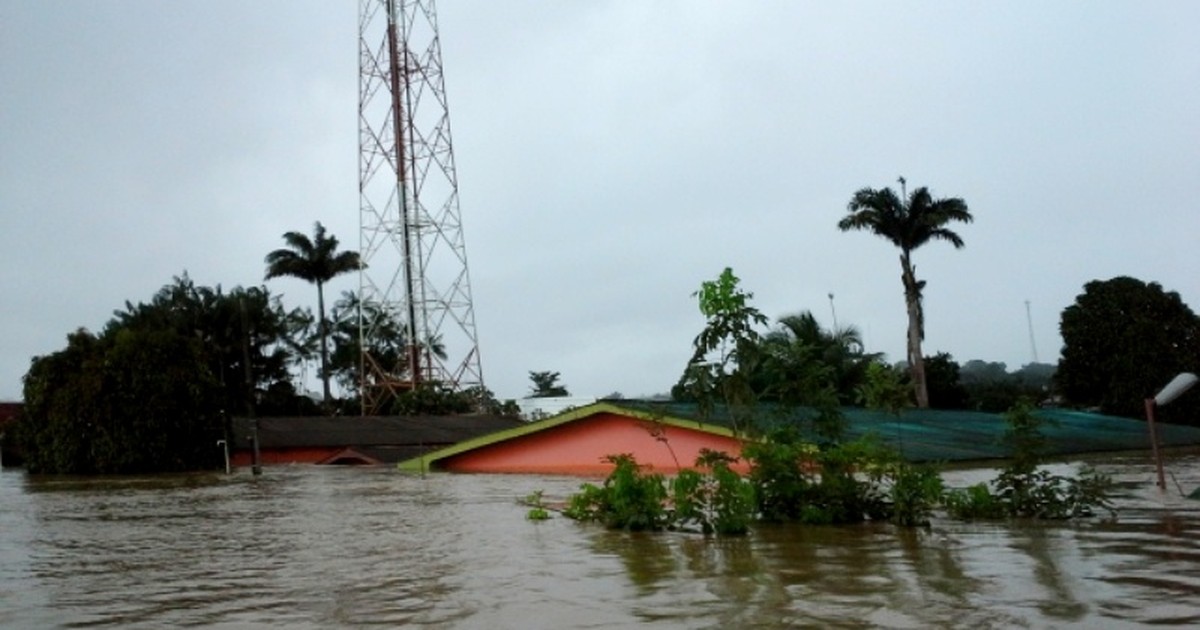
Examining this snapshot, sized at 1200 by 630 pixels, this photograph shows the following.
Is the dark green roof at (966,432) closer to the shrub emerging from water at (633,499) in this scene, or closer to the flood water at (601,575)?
the shrub emerging from water at (633,499)

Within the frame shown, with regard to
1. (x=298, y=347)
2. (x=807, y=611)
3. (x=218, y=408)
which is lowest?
(x=807, y=611)

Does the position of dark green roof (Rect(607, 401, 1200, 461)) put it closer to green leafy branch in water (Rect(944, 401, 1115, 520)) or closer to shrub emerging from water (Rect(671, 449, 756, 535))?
green leafy branch in water (Rect(944, 401, 1115, 520))

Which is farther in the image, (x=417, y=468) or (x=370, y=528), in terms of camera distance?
→ (x=417, y=468)

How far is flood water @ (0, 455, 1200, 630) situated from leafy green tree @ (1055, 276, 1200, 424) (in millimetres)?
35162

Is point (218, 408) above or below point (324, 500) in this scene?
above

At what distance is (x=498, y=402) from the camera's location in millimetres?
71312

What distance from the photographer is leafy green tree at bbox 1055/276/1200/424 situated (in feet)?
154

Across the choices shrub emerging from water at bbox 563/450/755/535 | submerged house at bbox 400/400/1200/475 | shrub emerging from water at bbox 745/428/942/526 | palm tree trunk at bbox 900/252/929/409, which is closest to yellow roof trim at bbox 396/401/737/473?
submerged house at bbox 400/400/1200/475

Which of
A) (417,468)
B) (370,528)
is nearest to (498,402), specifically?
(417,468)

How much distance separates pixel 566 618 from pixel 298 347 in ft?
242

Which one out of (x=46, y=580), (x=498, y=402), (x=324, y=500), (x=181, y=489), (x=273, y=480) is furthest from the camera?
(x=498, y=402)

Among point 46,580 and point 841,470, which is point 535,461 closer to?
point 841,470

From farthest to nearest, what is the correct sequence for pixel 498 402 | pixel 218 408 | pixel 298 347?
pixel 298 347, pixel 498 402, pixel 218 408

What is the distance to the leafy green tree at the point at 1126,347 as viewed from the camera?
46875 mm
